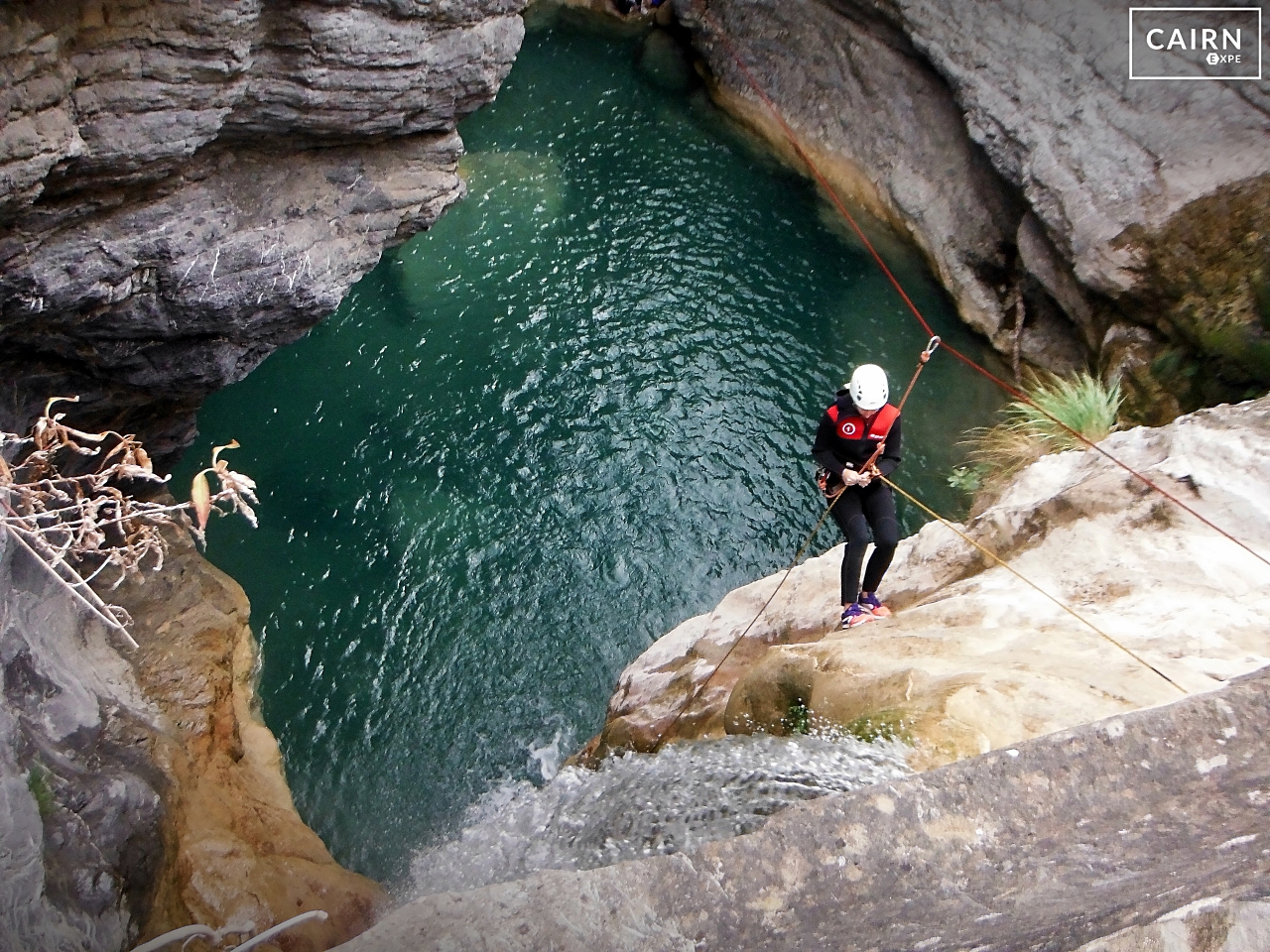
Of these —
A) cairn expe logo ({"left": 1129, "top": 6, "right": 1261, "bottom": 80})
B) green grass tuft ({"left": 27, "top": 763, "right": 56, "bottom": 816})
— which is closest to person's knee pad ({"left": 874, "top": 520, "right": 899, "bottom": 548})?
green grass tuft ({"left": 27, "top": 763, "right": 56, "bottom": 816})

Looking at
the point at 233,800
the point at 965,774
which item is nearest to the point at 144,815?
the point at 233,800

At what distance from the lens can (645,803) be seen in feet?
21.1

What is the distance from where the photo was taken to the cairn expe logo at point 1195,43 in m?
11.3

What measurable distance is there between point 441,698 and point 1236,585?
6.88 metres

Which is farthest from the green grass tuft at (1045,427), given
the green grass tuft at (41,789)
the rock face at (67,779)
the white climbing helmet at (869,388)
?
the green grass tuft at (41,789)

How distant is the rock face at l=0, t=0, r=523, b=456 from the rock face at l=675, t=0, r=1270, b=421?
772 cm

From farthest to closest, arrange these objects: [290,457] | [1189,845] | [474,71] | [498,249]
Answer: [498,249], [290,457], [474,71], [1189,845]

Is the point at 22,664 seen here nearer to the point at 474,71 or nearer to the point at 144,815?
the point at 144,815

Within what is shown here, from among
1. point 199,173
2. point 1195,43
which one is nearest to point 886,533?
point 199,173

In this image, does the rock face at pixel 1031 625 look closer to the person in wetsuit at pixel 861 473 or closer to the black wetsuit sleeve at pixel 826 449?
the person in wetsuit at pixel 861 473

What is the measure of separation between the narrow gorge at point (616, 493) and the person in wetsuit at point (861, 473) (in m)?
0.54

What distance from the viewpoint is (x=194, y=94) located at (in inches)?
275

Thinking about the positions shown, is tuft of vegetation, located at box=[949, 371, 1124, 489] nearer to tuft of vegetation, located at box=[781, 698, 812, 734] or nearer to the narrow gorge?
the narrow gorge

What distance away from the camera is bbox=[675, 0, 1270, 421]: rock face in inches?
442
